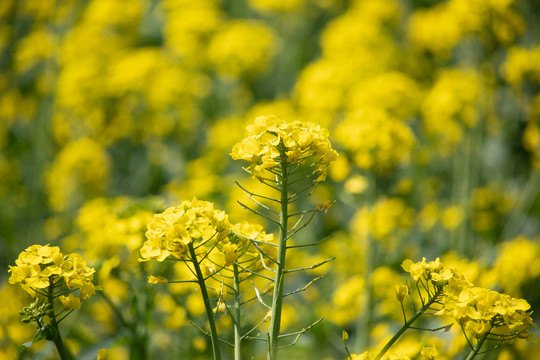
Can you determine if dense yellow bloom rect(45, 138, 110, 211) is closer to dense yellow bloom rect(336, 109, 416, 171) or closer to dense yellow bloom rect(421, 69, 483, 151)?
dense yellow bloom rect(336, 109, 416, 171)

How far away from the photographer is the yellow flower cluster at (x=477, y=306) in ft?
3.62

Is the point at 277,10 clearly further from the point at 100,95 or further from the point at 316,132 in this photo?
the point at 316,132

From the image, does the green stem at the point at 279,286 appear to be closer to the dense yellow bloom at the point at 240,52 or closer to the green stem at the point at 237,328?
the green stem at the point at 237,328

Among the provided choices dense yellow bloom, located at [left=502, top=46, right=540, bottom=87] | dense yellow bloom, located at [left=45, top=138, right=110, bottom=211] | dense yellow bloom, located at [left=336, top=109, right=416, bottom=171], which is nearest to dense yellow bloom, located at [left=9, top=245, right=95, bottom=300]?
dense yellow bloom, located at [left=336, top=109, right=416, bottom=171]

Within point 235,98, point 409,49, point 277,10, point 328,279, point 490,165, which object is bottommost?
point 328,279

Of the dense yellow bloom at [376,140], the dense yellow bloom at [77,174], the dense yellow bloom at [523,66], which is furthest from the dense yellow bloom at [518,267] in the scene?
the dense yellow bloom at [77,174]

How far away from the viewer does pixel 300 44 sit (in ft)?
16.6

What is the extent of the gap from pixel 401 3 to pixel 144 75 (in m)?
3.46

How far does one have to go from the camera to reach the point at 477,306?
1120mm

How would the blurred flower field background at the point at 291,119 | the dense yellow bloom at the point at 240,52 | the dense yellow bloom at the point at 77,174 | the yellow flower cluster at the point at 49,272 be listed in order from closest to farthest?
the yellow flower cluster at the point at 49,272 → the blurred flower field background at the point at 291,119 → the dense yellow bloom at the point at 77,174 → the dense yellow bloom at the point at 240,52

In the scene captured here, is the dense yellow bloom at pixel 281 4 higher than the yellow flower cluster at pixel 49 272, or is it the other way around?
the dense yellow bloom at pixel 281 4

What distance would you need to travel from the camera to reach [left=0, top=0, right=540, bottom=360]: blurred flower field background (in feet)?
7.88

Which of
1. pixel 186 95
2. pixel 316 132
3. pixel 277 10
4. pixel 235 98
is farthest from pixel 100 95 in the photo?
pixel 316 132

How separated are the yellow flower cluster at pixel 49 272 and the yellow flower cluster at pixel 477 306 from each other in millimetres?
700
